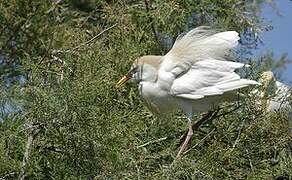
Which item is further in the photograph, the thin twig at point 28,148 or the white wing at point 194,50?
the white wing at point 194,50

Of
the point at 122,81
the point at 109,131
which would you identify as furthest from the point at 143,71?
the point at 109,131

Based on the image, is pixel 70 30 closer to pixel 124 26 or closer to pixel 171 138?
pixel 124 26

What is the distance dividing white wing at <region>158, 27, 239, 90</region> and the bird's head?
0.01 meters

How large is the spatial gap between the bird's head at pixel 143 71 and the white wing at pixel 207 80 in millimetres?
58

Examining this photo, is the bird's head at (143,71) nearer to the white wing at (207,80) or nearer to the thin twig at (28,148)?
the white wing at (207,80)

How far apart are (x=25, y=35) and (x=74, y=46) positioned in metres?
0.36

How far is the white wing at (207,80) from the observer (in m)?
1.76

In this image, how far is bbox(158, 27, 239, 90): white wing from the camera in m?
1.77

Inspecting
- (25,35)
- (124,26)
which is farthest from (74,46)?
(25,35)

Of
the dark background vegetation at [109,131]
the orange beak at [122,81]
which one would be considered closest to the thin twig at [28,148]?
the dark background vegetation at [109,131]

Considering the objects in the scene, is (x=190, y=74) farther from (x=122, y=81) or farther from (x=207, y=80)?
(x=122, y=81)

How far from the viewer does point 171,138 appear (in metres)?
1.74

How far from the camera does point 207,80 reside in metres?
1.83

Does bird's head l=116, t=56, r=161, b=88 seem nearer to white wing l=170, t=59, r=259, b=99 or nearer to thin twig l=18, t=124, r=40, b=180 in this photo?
white wing l=170, t=59, r=259, b=99
